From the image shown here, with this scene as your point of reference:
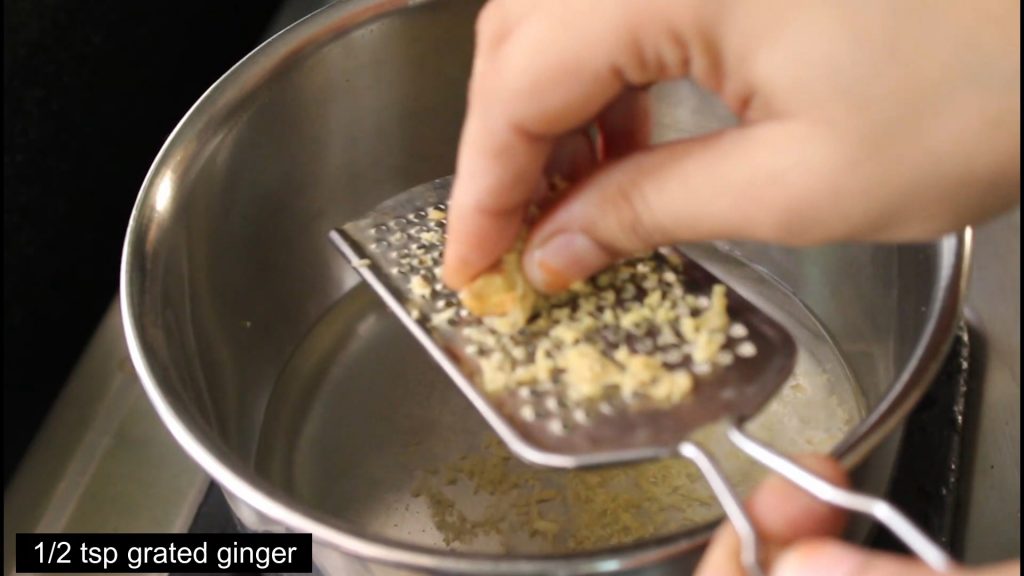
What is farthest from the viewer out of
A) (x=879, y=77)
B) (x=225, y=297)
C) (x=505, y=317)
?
(x=225, y=297)

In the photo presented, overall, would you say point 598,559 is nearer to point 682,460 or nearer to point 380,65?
point 682,460

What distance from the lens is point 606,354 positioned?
0.36 meters

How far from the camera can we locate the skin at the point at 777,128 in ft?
0.88

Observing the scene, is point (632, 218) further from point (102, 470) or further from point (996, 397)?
point (102, 470)

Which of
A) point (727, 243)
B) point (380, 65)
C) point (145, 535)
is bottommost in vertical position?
point (145, 535)

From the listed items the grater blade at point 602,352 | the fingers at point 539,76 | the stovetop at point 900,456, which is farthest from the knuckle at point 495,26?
the stovetop at point 900,456

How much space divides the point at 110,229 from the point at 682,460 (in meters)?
0.39

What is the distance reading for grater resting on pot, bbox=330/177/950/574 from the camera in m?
0.33

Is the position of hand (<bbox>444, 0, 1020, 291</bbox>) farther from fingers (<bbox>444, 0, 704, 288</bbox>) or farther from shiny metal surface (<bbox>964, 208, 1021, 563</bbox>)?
shiny metal surface (<bbox>964, 208, 1021, 563</bbox>)

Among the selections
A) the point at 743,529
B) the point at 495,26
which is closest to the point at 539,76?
the point at 495,26

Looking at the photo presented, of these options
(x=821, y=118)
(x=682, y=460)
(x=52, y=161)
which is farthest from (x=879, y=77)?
(x=52, y=161)

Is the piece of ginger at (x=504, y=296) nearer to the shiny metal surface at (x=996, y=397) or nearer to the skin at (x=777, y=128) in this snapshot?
the skin at (x=777, y=128)

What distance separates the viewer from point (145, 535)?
0.51 m

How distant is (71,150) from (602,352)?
0.38 m
